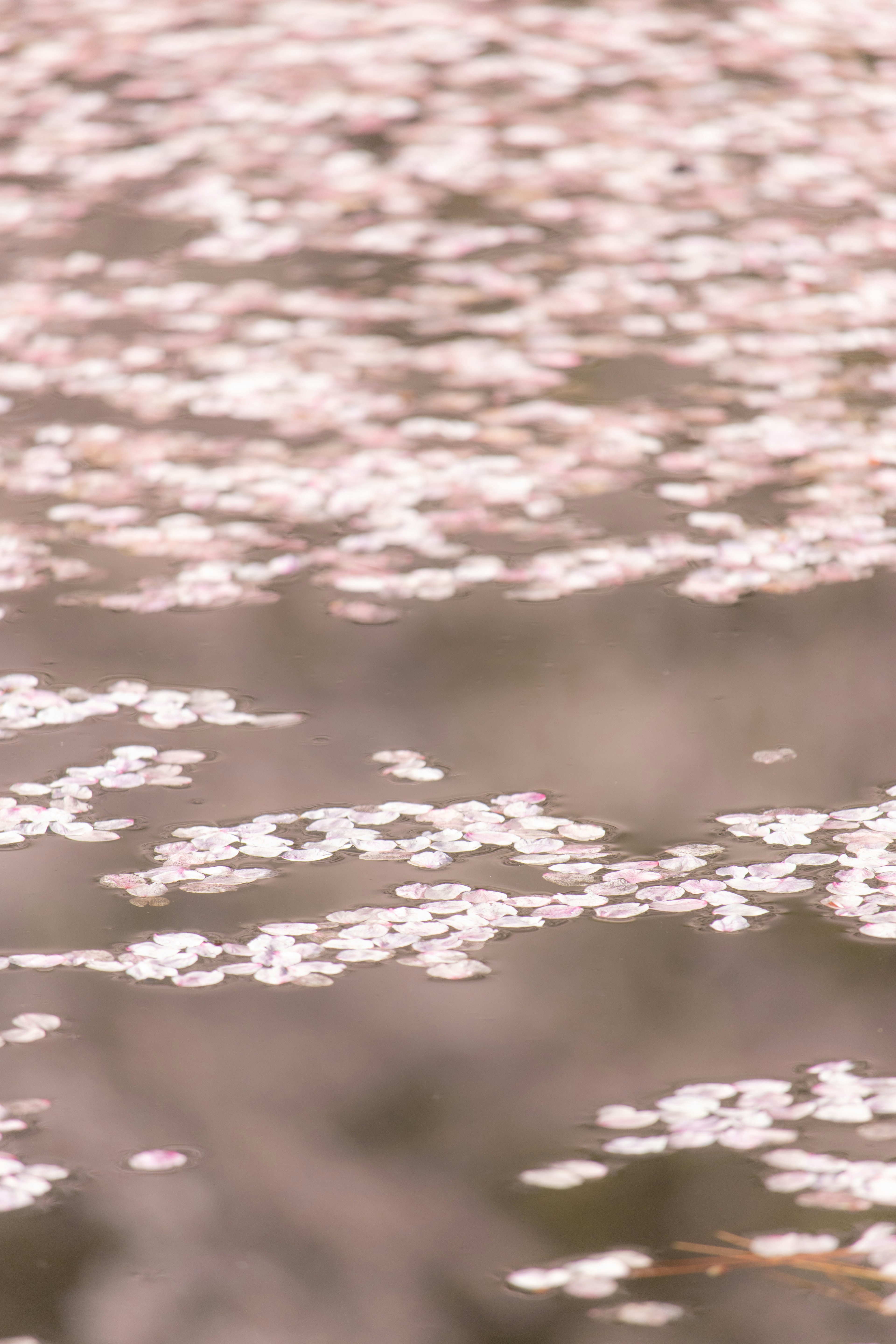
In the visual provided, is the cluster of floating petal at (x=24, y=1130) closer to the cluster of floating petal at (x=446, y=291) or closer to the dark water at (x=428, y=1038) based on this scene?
the dark water at (x=428, y=1038)

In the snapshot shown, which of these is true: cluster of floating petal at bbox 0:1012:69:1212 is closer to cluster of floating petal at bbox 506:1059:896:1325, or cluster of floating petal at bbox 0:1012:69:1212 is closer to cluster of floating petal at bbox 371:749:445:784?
cluster of floating petal at bbox 506:1059:896:1325

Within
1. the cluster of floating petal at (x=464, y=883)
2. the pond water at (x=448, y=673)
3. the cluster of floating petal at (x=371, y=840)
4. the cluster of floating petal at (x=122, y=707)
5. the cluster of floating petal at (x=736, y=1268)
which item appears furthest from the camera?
the cluster of floating petal at (x=122, y=707)

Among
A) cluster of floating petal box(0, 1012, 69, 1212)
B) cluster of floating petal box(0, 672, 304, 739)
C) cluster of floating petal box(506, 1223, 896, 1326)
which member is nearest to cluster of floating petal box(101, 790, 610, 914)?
cluster of floating petal box(0, 1012, 69, 1212)

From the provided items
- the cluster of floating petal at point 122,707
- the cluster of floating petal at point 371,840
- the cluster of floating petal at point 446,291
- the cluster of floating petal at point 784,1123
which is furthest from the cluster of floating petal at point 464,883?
the cluster of floating petal at point 446,291

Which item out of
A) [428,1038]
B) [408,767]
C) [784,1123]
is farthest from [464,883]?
[784,1123]

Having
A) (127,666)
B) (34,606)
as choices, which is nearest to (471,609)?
(127,666)

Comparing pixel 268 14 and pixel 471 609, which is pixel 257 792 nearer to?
pixel 471 609

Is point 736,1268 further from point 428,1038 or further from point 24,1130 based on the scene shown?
point 24,1130
